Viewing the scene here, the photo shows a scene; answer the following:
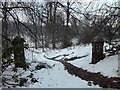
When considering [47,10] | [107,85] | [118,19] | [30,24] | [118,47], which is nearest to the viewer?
[47,10]

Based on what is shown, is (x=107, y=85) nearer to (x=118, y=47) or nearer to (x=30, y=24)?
(x=30, y=24)

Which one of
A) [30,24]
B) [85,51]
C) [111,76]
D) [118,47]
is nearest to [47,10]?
[30,24]

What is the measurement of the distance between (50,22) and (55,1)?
126 centimetres

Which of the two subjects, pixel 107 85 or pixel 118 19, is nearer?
pixel 107 85

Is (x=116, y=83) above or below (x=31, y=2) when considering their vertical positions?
below

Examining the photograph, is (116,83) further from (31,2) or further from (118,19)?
(31,2)

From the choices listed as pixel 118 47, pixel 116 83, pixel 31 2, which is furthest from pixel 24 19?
pixel 118 47

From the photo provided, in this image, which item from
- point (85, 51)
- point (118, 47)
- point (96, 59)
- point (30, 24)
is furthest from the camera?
point (85, 51)

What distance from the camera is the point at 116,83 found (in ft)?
37.5

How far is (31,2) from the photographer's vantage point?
7898 mm

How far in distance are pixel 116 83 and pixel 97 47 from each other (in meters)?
6.93

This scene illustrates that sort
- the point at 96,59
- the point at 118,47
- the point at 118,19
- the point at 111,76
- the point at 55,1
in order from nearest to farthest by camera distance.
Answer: the point at 55,1 < the point at 111,76 < the point at 118,19 < the point at 118,47 < the point at 96,59

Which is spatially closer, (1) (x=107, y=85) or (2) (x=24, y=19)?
(2) (x=24, y=19)

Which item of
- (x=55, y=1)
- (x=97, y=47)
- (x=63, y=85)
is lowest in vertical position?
(x=63, y=85)
